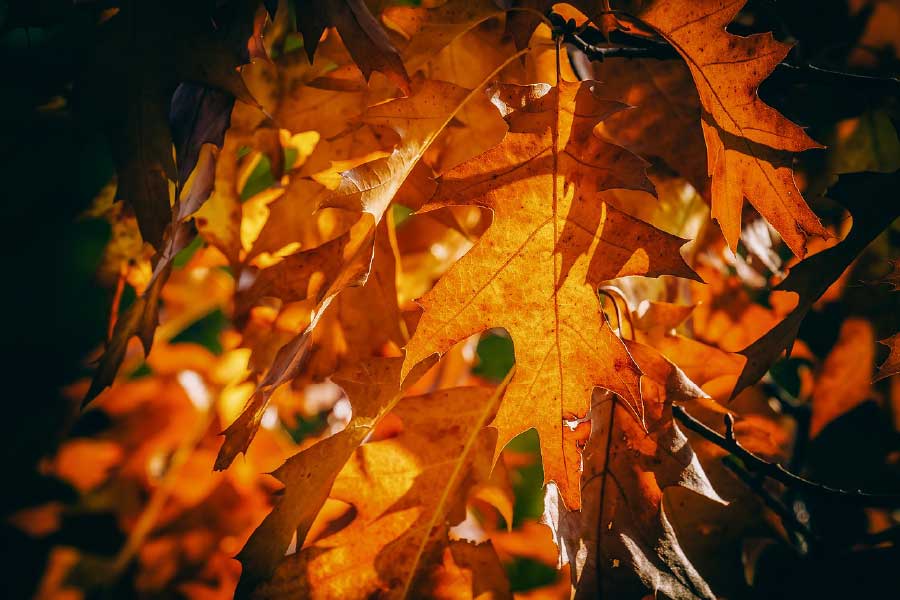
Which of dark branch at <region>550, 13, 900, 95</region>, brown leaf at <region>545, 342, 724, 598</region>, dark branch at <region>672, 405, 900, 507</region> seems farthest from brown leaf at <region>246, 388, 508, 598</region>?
dark branch at <region>550, 13, 900, 95</region>

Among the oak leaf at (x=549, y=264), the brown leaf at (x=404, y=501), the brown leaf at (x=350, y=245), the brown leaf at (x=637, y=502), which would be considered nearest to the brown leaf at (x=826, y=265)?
the brown leaf at (x=637, y=502)

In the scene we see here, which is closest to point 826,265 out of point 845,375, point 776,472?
point 776,472

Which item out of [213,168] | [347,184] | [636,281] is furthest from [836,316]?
[213,168]

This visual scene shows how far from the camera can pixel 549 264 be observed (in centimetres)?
71

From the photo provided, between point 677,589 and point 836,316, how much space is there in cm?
73

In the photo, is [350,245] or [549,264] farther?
[350,245]

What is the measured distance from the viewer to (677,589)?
2.56 feet

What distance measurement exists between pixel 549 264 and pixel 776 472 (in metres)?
0.46

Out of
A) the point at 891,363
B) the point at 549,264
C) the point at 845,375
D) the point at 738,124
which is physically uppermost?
the point at 738,124

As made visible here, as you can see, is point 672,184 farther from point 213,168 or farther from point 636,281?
point 213,168

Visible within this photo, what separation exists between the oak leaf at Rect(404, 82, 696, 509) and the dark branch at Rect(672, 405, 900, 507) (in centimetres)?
25

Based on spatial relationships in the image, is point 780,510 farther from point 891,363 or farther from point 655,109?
point 655,109

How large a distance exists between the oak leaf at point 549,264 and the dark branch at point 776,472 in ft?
0.81

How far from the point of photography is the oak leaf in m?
0.68
